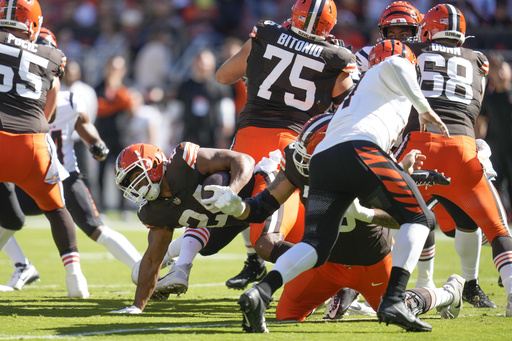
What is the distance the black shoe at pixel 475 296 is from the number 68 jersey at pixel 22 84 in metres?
3.38

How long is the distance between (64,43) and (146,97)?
2564mm

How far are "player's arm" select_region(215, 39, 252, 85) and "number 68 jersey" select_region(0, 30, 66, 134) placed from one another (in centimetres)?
134

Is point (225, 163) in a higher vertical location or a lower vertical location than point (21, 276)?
higher

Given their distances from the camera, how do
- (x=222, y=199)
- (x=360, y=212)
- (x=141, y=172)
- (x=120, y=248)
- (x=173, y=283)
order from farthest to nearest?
(x=120, y=248) < (x=173, y=283) < (x=141, y=172) < (x=360, y=212) < (x=222, y=199)

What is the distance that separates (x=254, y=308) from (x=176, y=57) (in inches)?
477

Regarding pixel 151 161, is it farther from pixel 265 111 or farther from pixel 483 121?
pixel 483 121

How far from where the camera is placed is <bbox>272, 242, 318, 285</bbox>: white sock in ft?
13.8

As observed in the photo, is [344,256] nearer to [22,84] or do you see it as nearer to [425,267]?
[425,267]

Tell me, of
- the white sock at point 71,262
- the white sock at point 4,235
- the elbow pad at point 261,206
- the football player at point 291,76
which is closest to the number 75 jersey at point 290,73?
the football player at point 291,76

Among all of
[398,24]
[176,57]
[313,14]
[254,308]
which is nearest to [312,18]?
[313,14]

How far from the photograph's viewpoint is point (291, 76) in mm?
5828

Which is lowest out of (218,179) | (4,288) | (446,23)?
(4,288)

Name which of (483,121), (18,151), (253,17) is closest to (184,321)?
(18,151)

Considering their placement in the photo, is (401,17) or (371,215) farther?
(401,17)
